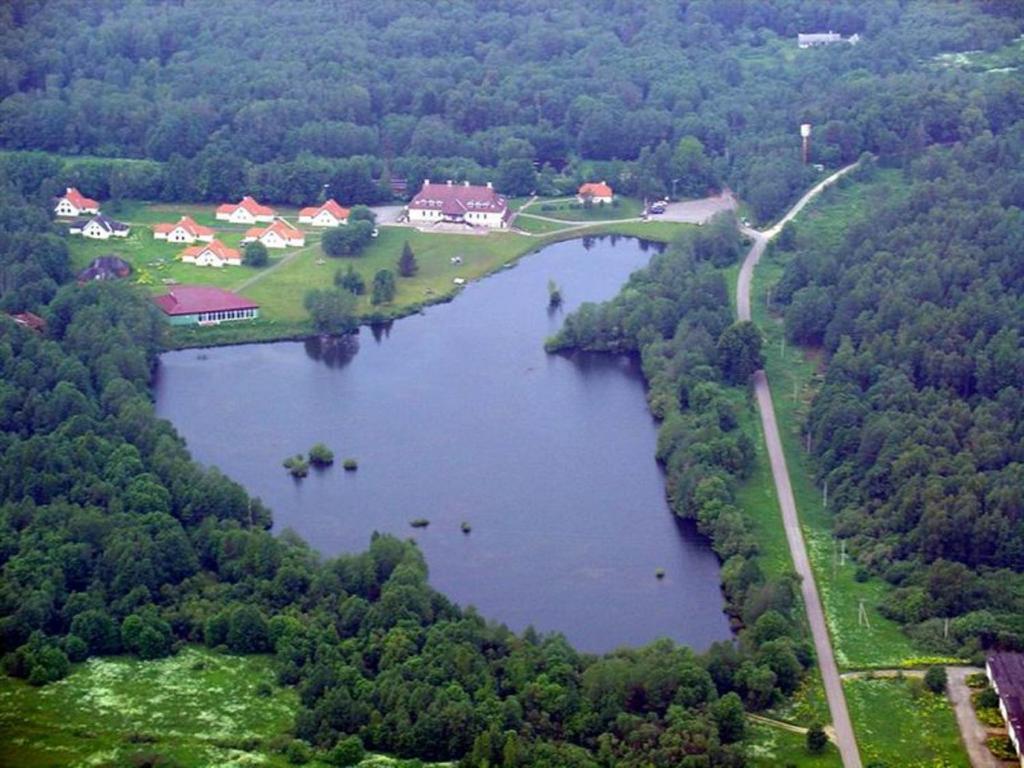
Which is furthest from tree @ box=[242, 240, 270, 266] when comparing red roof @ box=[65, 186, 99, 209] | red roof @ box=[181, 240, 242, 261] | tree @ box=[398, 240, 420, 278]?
red roof @ box=[65, 186, 99, 209]

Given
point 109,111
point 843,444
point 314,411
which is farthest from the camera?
point 109,111

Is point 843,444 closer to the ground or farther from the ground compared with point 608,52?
closer to the ground

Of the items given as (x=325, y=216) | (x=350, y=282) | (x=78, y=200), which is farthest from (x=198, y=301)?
(x=78, y=200)

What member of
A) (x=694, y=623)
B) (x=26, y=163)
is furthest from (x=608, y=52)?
(x=694, y=623)

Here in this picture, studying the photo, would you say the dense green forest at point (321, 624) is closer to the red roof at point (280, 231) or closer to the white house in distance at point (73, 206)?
the red roof at point (280, 231)

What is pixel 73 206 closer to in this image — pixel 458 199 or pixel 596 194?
pixel 458 199

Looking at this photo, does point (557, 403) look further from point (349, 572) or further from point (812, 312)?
point (349, 572)

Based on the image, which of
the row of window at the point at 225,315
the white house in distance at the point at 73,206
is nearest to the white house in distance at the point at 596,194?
the row of window at the point at 225,315
